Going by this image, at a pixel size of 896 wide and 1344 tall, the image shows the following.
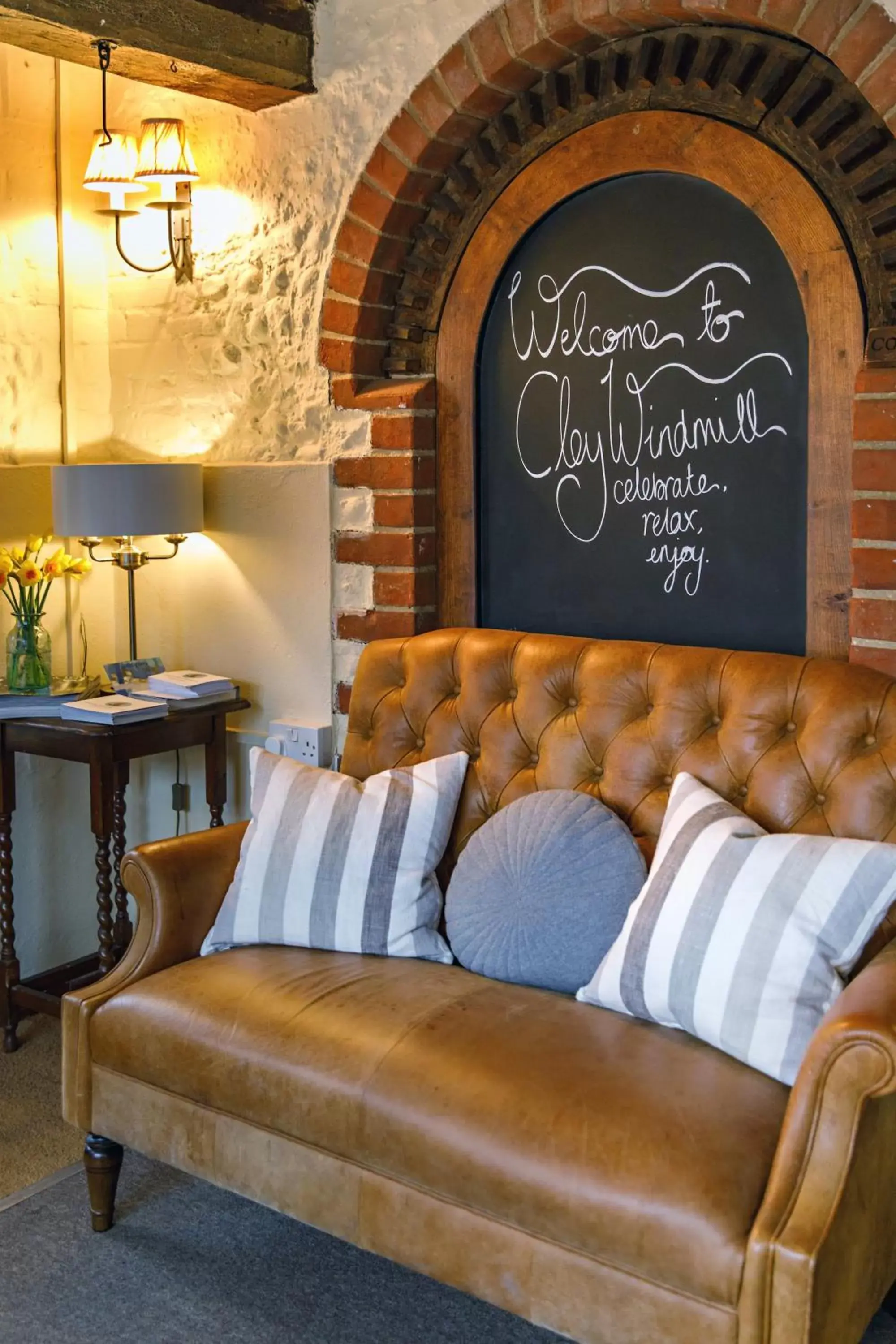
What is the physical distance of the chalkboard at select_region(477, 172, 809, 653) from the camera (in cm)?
266

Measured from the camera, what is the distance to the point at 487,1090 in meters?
1.97

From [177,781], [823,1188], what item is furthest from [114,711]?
[823,1188]

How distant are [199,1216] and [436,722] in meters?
1.06

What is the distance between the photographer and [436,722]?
110 inches

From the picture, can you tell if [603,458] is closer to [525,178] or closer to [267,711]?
[525,178]

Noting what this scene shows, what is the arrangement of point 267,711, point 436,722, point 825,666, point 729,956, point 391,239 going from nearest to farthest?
point 729,956, point 825,666, point 436,722, point 391,239, point 267,711

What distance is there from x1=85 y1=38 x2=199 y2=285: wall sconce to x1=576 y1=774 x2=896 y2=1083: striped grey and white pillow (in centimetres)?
221

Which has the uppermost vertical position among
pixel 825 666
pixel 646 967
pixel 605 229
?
pixel 605 229

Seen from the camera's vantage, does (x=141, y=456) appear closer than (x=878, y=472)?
No

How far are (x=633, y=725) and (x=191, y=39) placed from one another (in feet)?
5.86

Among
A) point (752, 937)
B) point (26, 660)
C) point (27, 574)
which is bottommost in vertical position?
point (752, 937)

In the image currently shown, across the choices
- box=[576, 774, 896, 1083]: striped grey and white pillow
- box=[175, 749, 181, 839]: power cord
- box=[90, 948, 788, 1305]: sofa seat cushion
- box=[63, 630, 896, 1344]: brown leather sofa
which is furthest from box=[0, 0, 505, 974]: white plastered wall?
box=[576, 774, 896, 1083]: striped grey and white pillow

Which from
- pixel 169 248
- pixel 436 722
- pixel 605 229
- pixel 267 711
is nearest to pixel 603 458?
pixel 605 229

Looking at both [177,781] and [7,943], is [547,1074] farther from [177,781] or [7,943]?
[177,781]
